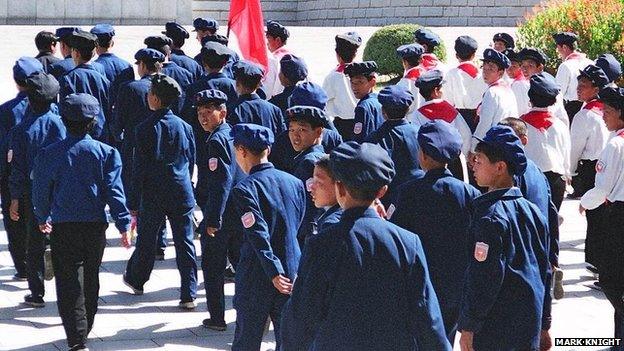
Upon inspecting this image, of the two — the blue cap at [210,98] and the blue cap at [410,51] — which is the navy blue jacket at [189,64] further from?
the blue cap at [210,98]

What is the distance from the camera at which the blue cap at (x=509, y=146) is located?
20.6ft

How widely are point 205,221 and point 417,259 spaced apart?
12.2 feet

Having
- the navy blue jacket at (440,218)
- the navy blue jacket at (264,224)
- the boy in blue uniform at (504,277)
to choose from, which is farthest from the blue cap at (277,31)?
the boy in blue uniform at (504,277)

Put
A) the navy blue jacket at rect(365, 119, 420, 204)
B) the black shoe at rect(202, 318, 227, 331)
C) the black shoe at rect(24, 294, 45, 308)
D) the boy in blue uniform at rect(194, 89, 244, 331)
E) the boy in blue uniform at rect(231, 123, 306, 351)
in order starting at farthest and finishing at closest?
the black shoe at rect(24, 294, 45, 308) < the navy blue jacket at rect(365, 119, 420, 204) < the black shoe at rect(202, 318, 227, 331) < the boy in blue uniform at rect(194, 89, 244, 331) < the boy in blue uniform at rect(231, 123, 306, 351)

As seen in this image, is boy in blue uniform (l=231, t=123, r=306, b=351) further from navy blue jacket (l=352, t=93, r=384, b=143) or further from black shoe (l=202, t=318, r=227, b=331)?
navy blue jacket (l=352, t=93, r=384, b=143)

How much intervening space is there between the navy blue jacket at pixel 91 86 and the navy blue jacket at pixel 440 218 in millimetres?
5604

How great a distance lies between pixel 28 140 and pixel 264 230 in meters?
2.99

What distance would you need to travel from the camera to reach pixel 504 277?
6.11 m

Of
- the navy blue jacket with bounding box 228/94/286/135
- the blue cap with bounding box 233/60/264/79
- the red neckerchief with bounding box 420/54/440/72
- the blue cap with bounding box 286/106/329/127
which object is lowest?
the navy blue jacket with bounding box 228/94/286/135

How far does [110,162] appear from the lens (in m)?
8.12

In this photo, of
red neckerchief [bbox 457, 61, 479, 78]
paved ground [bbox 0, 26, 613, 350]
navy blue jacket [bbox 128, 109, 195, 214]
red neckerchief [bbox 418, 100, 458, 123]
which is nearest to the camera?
paved ground [bbox 0, 26, 613, 350]

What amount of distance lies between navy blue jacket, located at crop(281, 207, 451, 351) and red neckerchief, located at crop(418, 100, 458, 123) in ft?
18.3

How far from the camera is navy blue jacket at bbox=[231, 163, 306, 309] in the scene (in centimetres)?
692

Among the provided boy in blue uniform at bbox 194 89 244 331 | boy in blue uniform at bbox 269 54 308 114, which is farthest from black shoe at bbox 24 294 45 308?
boy in blue uniform at bbox 269 54 308 114
